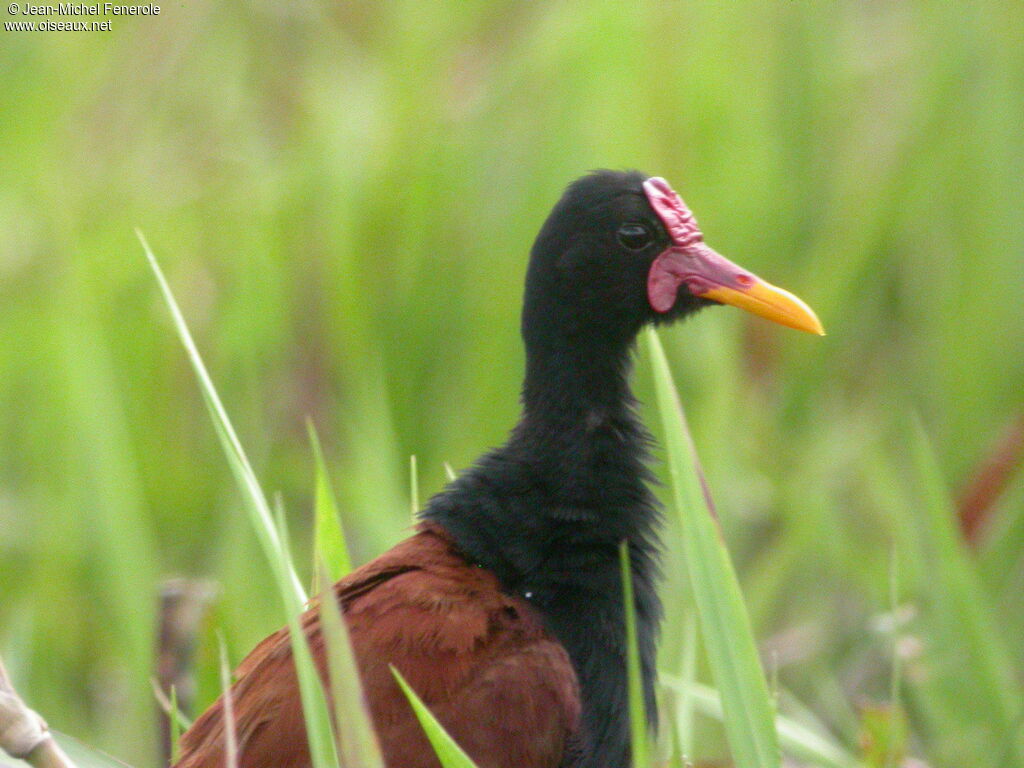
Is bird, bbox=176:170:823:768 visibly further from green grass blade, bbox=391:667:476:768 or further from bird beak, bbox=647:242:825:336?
green grass blade, bbox=391:667:476:768

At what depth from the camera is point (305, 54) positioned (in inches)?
173

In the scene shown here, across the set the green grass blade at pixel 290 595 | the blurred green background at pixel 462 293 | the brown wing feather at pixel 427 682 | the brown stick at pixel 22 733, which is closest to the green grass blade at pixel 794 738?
the brown wing feather at pixel 427 682

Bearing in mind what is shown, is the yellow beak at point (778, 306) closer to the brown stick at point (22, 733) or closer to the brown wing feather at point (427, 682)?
the brown wing feather at point (427, 682)

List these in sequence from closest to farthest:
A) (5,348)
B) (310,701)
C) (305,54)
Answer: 1. (310,701)
2. (5,348)
3. (305,54)

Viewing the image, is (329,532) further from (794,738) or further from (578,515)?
(794,738)

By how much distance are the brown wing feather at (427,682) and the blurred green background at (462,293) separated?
2.95ft

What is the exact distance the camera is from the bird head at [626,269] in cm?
224

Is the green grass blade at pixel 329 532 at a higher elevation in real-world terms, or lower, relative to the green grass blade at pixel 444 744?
higher

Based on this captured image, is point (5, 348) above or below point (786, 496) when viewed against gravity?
above

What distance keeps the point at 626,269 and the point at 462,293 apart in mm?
1242

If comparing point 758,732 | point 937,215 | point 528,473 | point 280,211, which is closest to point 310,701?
point 758,732

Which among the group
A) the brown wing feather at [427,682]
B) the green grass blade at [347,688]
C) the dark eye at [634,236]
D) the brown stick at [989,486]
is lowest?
the brown stick at [989,486]

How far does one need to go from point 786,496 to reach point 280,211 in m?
1.26

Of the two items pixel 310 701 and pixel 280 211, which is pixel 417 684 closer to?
pixel 310 701
